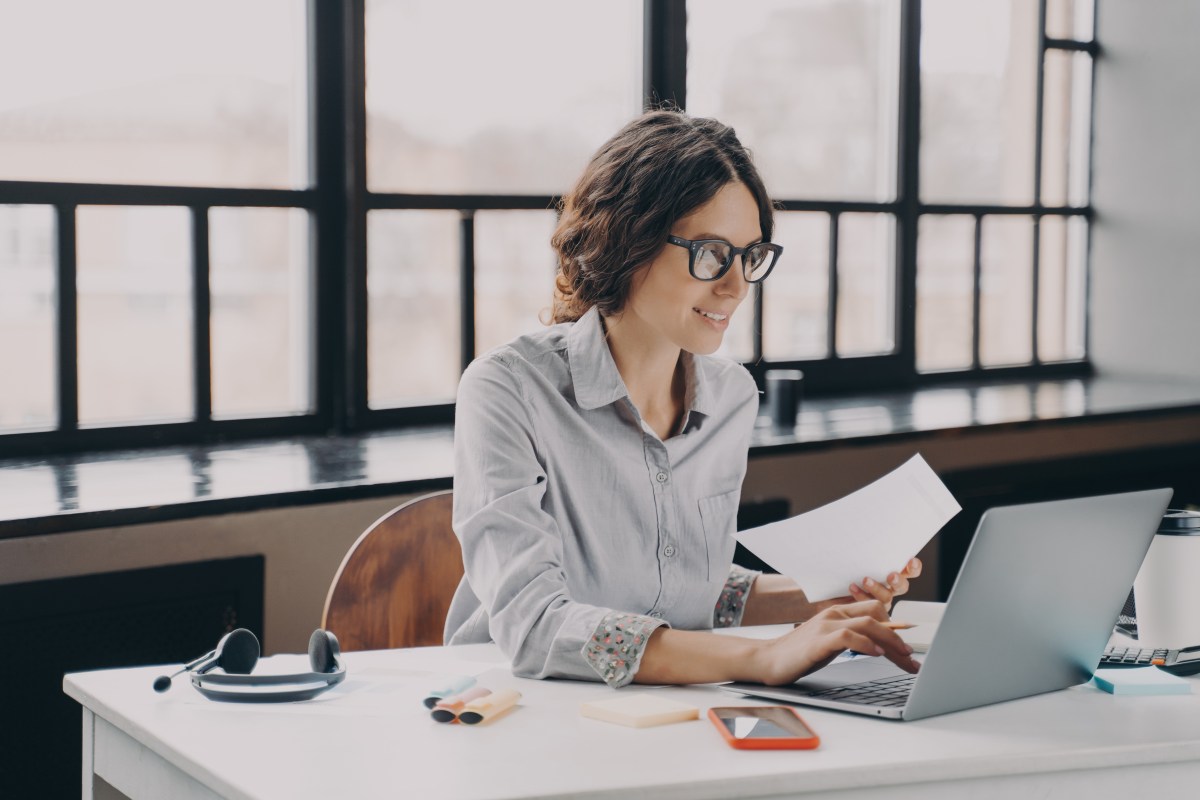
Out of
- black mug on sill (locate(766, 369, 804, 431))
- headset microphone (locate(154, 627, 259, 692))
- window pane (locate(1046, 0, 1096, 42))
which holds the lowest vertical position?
headset microphone (locate(154, 627, 259, 692))

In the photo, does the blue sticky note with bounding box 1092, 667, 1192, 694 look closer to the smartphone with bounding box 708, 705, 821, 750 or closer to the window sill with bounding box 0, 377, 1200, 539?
the smartphone with bounding box 708, 705, 821, 750

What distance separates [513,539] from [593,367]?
0.29 m

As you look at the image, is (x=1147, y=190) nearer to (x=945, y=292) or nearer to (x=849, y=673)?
(x=945, y=292)

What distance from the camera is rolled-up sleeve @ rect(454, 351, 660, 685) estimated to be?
59.4 inches

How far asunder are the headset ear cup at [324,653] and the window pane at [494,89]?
6.32ft

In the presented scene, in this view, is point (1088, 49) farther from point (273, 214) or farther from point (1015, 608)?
point (1015, 608)

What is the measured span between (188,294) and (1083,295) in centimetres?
318

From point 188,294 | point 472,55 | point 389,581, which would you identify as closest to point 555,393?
point 389,581

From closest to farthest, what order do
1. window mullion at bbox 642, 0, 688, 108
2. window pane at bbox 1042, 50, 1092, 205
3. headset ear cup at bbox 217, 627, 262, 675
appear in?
headset ear cup at bbox 217, 627, 262, 675, window mullion at bbox 642, 0, 688, 108, window pane at bbox 1042, 50, 1092, 205

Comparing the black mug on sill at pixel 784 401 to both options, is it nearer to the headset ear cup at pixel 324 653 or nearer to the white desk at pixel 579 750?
the white desk at pixel 579 750

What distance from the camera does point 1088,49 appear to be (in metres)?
4.77

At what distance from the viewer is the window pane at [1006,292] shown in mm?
4625

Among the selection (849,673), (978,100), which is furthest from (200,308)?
(978,100)

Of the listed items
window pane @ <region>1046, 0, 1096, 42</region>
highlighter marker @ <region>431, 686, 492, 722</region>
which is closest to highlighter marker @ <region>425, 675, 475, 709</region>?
highlighter marker @ <region>431, 686, 492, 722</region>
